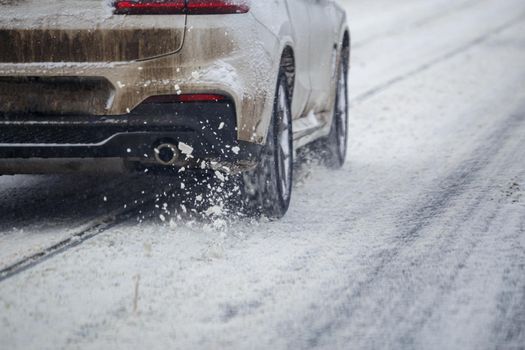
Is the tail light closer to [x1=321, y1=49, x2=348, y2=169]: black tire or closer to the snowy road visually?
the snowy road

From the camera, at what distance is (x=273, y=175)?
5.54 metres

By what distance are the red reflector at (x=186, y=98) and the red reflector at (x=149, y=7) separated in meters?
0.42

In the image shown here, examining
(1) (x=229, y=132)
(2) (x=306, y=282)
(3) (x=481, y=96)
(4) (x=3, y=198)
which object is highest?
(1) (x=229, y=132)

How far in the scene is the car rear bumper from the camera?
489 centimetres

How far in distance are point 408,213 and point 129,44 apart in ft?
6.88

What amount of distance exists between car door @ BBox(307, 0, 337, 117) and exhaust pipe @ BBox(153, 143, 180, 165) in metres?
1.86

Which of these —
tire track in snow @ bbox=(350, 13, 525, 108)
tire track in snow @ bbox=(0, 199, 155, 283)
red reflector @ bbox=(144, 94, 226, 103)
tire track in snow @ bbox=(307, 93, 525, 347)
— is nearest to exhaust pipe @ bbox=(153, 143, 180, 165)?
red reflector @ bbox=(144, 94, 226, 103)

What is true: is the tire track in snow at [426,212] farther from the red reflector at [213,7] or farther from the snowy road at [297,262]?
the red reflector at [213,7]

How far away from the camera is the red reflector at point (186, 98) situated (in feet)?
16.1

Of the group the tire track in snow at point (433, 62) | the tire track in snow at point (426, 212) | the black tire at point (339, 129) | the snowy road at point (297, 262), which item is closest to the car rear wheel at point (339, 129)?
the black tire at point (339, 129)

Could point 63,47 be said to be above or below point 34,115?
above

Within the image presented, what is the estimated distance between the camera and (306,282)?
4.43m

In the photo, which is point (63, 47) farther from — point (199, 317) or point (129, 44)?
point (199, 317)

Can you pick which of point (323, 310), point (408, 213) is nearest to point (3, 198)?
point (408, 213)
